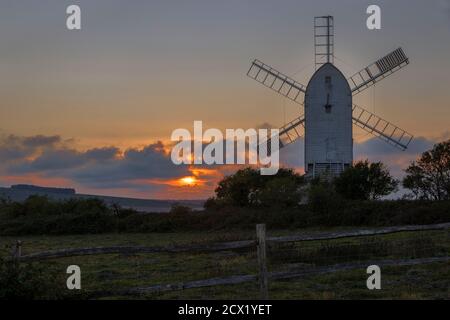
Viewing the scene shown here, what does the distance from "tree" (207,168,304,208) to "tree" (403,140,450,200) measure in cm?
989

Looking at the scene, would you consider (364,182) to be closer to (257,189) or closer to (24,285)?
(257,189)

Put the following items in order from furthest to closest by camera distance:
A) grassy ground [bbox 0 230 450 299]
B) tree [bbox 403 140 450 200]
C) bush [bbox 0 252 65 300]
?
tree [bbox 403 140 450 200] < grassy ground [bbox 0 230 450 299] < bush [bbox 0 252 65 300]

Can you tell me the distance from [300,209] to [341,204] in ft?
12.1

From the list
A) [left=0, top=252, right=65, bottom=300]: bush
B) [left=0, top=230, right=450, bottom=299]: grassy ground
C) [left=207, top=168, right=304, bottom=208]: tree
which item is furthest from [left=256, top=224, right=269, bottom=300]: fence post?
[left=207, top=168, right=304, bottom=208]: tree

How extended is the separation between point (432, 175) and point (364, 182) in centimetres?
594

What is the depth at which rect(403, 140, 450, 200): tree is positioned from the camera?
5416 centimetres

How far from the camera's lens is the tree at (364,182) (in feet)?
179

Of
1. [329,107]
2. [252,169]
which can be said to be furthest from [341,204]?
[252,169]

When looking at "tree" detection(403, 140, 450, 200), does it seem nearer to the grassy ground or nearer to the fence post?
the grassy ground

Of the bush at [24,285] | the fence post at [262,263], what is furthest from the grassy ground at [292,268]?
the bush at [24,285]

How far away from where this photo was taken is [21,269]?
13.4 meters

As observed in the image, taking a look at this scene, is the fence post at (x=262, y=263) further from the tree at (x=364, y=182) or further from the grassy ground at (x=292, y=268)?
the tree at (x=364, y=182)
